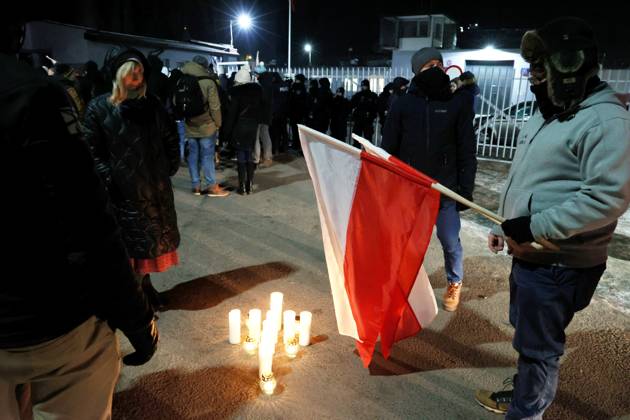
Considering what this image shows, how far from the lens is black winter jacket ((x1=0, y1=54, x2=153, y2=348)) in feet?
4.08

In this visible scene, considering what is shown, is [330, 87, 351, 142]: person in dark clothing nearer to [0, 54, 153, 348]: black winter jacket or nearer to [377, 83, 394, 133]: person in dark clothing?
[377, 83, 394, 133]: person in dark clothing

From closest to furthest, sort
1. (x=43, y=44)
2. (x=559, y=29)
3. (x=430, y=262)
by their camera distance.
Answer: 1. (x=559, y=29)
2. (x=430, y=262)
3. (x=43, y=44)

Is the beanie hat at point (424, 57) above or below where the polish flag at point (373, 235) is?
above

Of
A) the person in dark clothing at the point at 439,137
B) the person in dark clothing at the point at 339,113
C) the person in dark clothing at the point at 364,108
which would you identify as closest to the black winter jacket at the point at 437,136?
the person in dark clothing at the point at 439,137

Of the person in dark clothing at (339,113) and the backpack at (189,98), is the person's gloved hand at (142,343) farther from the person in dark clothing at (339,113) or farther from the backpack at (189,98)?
the person in dark clothing at (339,113)

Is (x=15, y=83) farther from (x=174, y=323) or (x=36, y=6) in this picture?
(x=174, y=323)

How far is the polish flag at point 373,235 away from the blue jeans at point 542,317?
0.58 meters

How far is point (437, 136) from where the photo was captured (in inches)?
148

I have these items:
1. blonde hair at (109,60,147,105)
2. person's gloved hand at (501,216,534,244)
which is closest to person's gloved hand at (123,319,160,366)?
person's gloved hand at (501,216,534,244)

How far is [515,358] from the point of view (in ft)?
11.4

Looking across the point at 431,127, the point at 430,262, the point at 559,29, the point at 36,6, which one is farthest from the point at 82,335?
the point at 430,262

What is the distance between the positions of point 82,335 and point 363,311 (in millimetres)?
1817

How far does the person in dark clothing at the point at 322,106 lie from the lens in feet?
38.8

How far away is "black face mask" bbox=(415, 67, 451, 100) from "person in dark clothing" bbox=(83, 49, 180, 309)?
6.67ft
